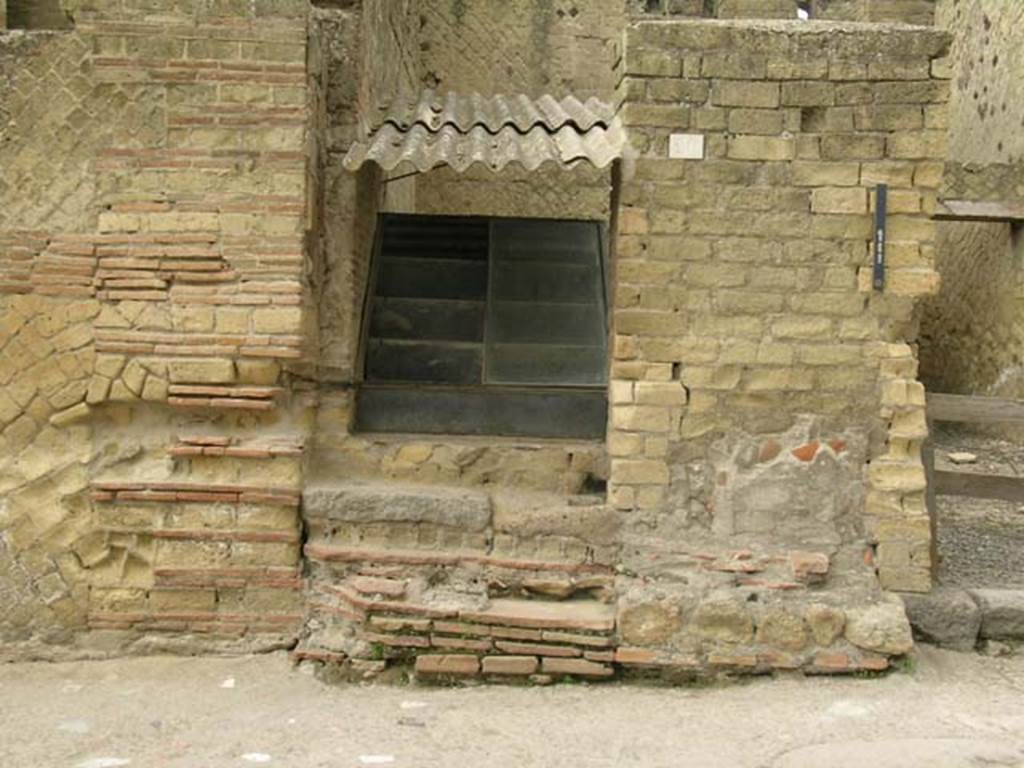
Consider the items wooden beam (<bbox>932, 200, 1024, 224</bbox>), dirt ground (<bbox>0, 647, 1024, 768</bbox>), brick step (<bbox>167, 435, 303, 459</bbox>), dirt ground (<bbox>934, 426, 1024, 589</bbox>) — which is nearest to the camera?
dirt ground (<bbox>0, 647, 1024, 768</bbox>)

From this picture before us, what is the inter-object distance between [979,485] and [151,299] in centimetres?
485

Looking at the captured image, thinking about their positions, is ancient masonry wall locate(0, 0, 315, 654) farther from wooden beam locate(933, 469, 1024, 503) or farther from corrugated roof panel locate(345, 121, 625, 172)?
wooden beam locate(933, 469, 1024, 503)

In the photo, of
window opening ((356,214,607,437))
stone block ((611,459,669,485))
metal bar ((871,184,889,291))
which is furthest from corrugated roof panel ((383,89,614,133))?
stone block ((611,459,669,485))

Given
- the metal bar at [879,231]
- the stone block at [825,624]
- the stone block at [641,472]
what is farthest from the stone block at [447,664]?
the metal bar at [879,231]

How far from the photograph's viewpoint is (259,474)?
4.84 m

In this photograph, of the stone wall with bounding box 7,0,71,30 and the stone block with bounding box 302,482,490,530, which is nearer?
the stone block with bounding box 302,482,490,530

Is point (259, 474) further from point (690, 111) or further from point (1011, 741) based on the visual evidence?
point (1011, 741)

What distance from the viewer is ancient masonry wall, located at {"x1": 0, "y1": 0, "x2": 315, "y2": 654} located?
4.75 meters

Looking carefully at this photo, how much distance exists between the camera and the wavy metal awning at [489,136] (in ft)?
15.6

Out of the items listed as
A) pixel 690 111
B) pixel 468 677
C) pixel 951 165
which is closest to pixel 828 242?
pixel 690 111

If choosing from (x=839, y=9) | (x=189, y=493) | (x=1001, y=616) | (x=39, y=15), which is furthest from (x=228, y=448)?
(x=839, y=9)

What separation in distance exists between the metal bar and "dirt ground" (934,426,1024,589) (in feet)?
5.44

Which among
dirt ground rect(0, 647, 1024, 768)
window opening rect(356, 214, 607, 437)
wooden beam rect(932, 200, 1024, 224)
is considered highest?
wooden beam rect(932, 200, 1024, 224)

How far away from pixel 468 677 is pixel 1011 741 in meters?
Answer: 2.27
